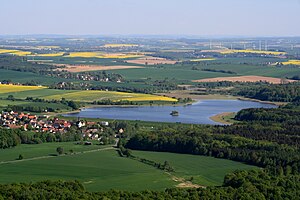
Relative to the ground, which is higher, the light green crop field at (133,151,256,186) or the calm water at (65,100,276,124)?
the light green crop field at (133,151,256,186)

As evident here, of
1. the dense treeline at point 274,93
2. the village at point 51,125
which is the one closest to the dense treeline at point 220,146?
the village at point 51,125

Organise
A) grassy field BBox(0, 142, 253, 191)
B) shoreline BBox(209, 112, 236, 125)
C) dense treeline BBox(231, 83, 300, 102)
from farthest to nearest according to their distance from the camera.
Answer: dense treeline BBox(231, 83, 300, 102) < shoreline BBox(209, 112, 236, 125) < grassy field BBox(0, 142, 253, 191)

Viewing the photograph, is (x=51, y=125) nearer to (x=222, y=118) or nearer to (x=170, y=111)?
(x=170, y=111)

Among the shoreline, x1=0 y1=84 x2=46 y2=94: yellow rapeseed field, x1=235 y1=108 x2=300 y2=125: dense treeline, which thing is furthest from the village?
x1=0 y1=84 x2=46 y2=94: yellow rapeseed field

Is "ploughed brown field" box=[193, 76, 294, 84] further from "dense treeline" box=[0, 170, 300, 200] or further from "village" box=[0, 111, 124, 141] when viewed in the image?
"dense treeline" box=[0, 170, 300, 200]

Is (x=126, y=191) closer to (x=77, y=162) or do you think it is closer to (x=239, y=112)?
(x=77, y=162)

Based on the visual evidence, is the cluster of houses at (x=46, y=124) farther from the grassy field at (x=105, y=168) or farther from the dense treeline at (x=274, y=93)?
the dense treeline at (x=274, y=93)
